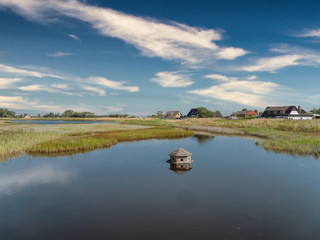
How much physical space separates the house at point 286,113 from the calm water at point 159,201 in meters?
76.8

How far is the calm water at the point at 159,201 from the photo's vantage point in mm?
9203

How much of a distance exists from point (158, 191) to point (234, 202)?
495 cm

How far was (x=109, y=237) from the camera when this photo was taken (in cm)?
875

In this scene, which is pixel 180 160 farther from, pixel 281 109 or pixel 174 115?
pixel 174 115

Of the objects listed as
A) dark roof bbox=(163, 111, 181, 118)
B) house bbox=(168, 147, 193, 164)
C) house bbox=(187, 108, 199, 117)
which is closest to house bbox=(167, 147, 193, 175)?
house bbox=(168, 147, 193, 164)

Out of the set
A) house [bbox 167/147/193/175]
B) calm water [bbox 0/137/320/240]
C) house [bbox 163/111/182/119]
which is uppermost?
house [bbox 163/111/182/119]

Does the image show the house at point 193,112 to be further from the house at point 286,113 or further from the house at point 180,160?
the house at point 180,160

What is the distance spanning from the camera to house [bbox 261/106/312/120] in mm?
86562

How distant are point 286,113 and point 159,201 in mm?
95535

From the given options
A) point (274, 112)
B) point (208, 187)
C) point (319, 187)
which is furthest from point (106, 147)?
point (274, 112)

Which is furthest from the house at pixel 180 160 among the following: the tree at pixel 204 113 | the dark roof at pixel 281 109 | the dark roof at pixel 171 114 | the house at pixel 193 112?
the dark roof at pixel 171 114

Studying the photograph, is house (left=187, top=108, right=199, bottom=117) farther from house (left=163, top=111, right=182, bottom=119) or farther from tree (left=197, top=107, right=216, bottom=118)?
tree (left=197, top=107, right=216, bottom=118)

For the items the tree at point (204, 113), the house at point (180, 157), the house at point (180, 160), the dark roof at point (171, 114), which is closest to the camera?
the house at point (180, 160)

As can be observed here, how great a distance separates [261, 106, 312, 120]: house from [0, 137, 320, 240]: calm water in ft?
252
